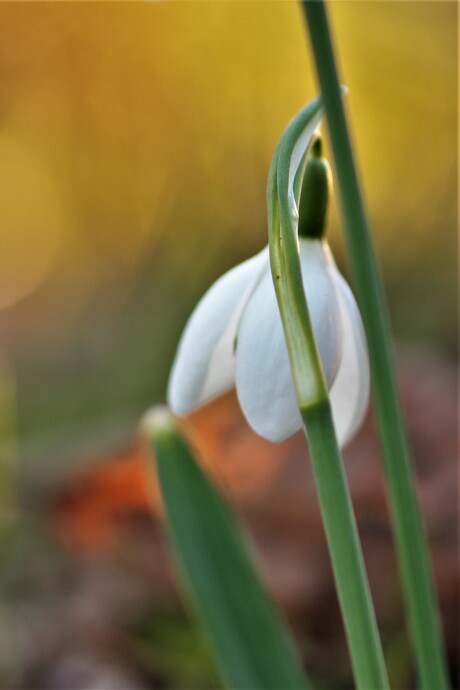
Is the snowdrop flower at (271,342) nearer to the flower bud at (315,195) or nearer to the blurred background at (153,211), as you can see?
the flower bud at (315,195)

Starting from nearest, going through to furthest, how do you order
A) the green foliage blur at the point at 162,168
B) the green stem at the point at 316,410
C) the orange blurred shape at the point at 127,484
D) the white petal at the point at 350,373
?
1. the green stem at the point at 316,410
2. the white petal at the point at 350,373
3. the orange blurred shape at the point at 127,484
4. the green foliage blur at the point at 162,168

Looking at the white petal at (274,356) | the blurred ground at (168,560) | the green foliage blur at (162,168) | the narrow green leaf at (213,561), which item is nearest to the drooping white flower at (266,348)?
the white petal at (274,356)

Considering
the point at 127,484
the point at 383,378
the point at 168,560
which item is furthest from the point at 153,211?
the point at 383,378

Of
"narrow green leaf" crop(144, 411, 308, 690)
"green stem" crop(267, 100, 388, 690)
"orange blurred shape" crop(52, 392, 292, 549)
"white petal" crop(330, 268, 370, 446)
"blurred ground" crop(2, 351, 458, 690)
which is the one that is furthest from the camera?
"orange blurred shape" crop(52, 392, 292, 549)

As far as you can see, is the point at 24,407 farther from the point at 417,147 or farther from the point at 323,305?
the point at 323,305

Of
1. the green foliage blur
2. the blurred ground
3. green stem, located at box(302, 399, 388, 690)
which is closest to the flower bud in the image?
green stem, located at box(302, 399, 388, 690)

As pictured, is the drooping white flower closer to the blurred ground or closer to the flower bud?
the flower bud

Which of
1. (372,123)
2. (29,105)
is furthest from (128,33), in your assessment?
(372,123)

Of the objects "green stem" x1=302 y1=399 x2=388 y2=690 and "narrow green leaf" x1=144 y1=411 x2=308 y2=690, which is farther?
"narrow green leaf" x1=144 y1=411 x2=308 y2=690
